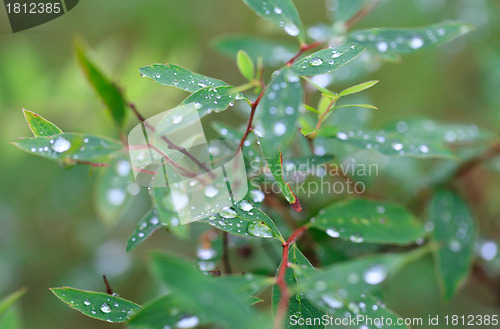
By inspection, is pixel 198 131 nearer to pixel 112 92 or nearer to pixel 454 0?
pixel 112 92

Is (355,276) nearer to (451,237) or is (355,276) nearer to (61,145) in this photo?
(61,145)

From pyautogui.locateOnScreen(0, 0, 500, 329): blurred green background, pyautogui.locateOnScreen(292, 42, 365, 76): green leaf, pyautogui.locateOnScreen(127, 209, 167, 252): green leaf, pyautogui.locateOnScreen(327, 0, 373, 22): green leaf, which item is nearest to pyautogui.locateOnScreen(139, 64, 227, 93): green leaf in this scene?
pyautogui.locateOnScreen(292, 42, 365, 76): green leaf

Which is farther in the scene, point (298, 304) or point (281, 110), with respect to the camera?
point (298, 304)

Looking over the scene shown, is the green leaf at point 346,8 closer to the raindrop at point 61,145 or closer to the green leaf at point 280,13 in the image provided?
the green leaf at point 280,13

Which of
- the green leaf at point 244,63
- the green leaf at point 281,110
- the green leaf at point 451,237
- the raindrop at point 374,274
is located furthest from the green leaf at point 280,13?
the green leaf at point 451,237

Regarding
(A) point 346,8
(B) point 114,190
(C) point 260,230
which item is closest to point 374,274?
(C) point 260,230
